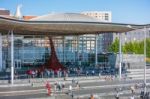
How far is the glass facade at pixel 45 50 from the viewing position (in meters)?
58.0

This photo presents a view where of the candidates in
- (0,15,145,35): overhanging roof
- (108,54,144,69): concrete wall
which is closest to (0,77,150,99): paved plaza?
(0,15,145,35): overhanging roof

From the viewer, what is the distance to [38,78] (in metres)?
41.3

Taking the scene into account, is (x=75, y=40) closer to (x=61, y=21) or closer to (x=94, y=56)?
(x=94, y=56)

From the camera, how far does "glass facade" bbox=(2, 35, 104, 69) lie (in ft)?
190

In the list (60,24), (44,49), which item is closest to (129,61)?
(44,49)

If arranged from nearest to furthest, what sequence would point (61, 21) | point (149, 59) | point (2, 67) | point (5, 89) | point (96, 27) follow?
point (5, 89), point (61, 21), point (96, 27), point (2, 67), point (149, 59)

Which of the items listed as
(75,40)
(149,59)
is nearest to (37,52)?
(75,40)

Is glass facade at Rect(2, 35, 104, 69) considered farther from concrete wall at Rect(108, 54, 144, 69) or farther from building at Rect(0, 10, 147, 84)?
concrete wall at Rect(108, 54, 144, 69)

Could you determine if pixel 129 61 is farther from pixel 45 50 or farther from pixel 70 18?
pixel 70 18

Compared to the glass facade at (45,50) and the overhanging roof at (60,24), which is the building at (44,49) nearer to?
the glass facade at (45,50)

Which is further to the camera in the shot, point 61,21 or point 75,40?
point 75,40

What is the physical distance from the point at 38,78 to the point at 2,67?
13.0 m

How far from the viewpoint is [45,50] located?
60219 millimetres

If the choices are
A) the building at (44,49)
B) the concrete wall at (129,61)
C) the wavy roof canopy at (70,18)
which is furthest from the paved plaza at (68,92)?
the concrete wall at (129,61)
